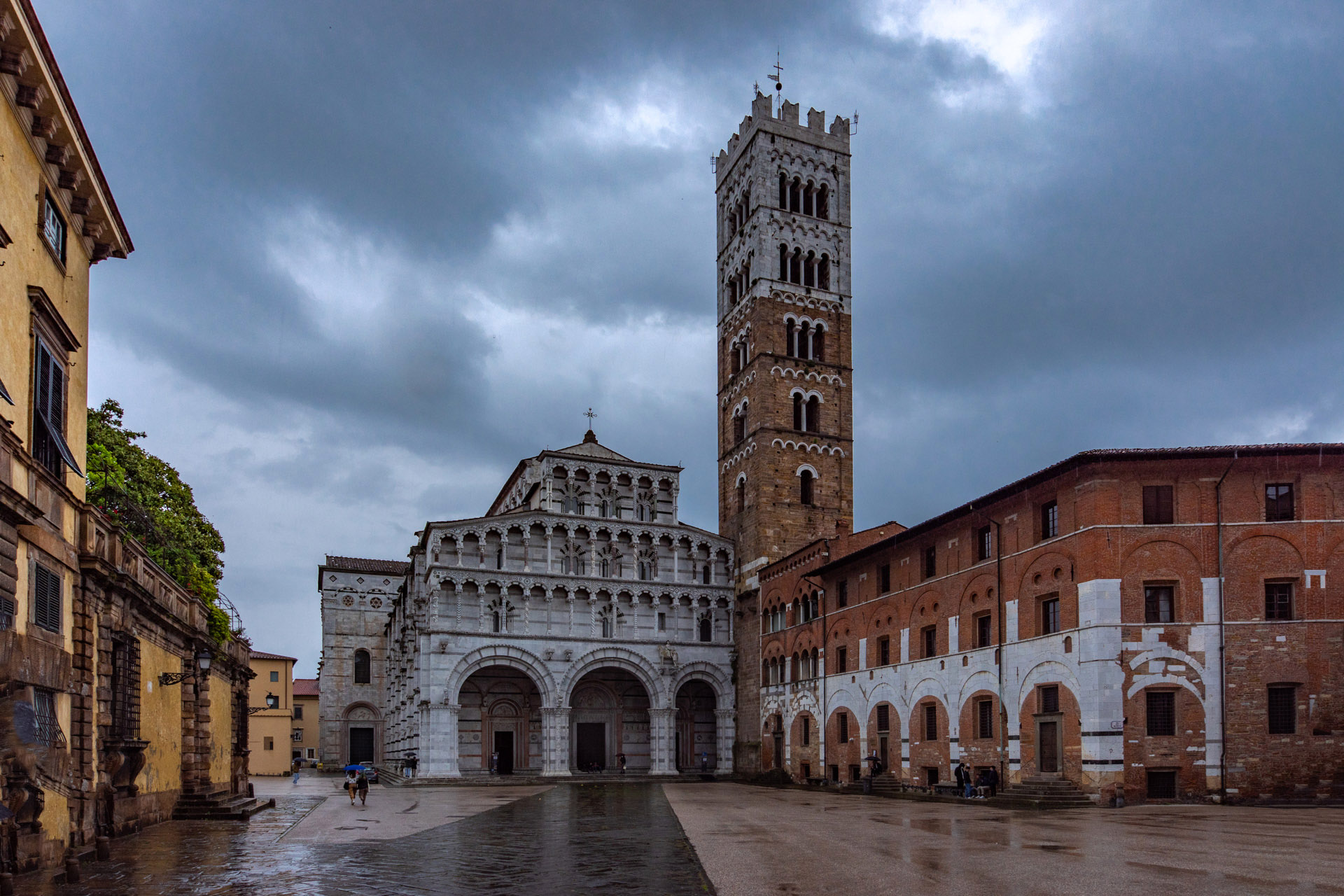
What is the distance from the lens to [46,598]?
1552 cm

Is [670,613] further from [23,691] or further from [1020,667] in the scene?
[23,691]

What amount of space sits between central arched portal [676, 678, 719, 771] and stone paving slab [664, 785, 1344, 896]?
94.9 ft

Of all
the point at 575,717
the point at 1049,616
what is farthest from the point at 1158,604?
the point at 575,717

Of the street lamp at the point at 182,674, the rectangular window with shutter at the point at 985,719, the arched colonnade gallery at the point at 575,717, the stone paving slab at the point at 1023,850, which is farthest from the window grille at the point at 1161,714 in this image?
the arched colonnade gallery at the point at 575,717

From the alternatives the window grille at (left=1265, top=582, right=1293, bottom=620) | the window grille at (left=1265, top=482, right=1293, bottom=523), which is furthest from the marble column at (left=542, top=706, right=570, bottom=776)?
the window grille at (left=1265, top=482, right=1293, bottom=523)

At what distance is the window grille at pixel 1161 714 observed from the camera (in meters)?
28.6

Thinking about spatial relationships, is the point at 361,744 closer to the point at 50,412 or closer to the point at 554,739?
the point at 554,739

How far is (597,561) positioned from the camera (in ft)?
181

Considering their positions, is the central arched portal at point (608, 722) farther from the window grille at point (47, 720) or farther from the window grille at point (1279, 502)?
the window grille at point (47, 720)

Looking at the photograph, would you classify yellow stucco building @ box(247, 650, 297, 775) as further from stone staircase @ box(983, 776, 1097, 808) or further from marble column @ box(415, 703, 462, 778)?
stone staircase @ box(983, 776, 1097, 808)

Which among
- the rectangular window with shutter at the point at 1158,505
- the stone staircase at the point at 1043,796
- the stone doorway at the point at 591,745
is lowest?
the stone doorway at the point at 591,745

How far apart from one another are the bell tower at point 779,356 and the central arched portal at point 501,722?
10239 millimetres

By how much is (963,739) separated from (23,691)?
28.2 metres

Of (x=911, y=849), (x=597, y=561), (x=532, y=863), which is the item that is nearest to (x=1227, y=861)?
(x=911, y=849)
